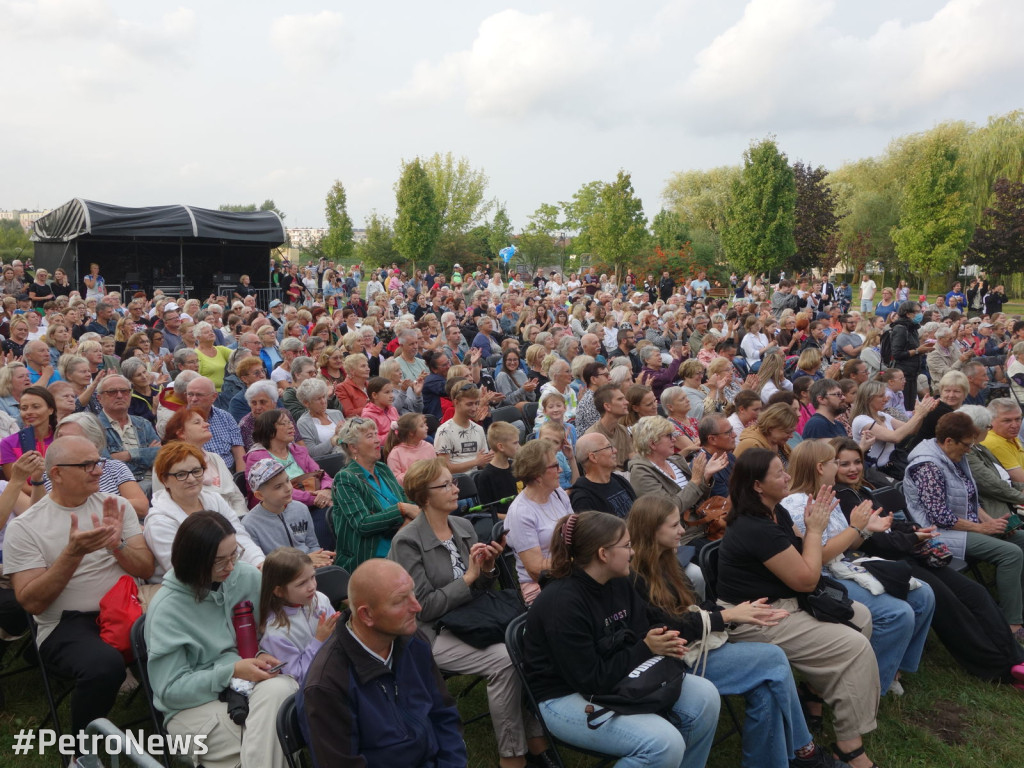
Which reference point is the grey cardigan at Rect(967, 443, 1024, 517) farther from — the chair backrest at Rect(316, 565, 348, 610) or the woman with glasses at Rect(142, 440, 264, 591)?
the woman with glasses at Rect(142, 440, 264, 591)

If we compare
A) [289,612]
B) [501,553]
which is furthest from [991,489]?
[289,612]

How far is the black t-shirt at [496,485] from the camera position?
211 inches

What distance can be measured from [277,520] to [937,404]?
583 centimetres

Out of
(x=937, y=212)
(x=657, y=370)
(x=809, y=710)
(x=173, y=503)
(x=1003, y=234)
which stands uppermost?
(x=937, y=212)

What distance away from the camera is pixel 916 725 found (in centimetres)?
422

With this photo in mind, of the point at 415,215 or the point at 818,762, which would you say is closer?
the point at 818,762

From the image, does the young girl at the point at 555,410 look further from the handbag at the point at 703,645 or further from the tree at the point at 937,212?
the tree at the point at 937,212

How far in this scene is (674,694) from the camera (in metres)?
3.24

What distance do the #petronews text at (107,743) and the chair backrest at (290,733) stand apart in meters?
0.40

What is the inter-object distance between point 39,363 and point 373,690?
18.7 feet

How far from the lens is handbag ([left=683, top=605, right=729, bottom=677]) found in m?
3.68

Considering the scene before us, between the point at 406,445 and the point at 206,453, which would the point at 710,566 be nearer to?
the point at 406,445

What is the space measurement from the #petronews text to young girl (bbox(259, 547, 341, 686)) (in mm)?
441

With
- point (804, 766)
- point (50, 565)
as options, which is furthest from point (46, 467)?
point (804, 766)
